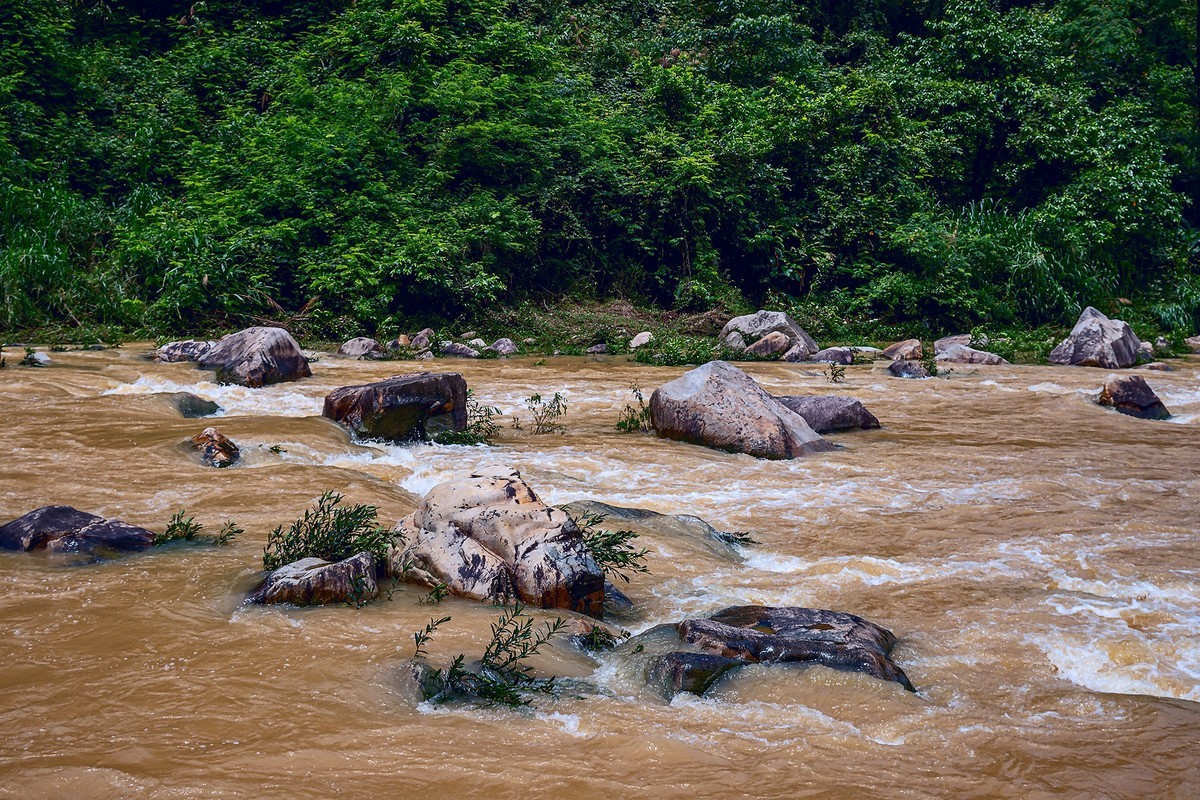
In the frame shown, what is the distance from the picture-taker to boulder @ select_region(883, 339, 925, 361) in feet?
50.5

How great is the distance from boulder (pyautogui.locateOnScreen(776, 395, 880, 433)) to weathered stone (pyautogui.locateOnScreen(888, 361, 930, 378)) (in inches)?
169

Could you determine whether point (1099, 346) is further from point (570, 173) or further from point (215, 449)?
point (215, 449)

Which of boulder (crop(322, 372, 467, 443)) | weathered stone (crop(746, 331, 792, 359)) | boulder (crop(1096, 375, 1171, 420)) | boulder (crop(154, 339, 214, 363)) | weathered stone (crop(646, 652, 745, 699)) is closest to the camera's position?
weathered stone (crop(646, 652, 745, 699))

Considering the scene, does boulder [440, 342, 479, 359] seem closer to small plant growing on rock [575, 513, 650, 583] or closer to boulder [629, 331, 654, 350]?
boulder [629, 331, 654, 350]

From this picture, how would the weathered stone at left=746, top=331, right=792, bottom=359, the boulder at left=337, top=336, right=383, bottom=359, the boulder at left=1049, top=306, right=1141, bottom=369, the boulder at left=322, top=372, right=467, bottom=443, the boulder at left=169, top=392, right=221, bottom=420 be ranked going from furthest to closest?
1. the weathered stone at left=746, top=331, right=792, bottom=359
2. the boulder at left=337, top=336, right=383, bottom=359
3. the boulder at left=1049, top=306, right=1141, bottom=369
4. the boulder at left=169, top=392, right=221, bottom=420
5. the boulder at left=322, top=372, right=467, bottom=443

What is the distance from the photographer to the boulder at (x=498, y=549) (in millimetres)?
4500

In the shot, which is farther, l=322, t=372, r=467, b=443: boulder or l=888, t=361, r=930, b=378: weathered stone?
l=888, t=361, r=930, b=378: weathered stone

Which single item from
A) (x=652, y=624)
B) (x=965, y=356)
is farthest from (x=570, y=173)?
(x=652, y=624)

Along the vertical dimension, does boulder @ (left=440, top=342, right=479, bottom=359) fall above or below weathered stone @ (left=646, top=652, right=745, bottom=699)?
above

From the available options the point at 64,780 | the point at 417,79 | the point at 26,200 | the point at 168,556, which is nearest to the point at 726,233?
the point at 417,79

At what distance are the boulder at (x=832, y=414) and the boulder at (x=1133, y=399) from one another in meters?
3.23

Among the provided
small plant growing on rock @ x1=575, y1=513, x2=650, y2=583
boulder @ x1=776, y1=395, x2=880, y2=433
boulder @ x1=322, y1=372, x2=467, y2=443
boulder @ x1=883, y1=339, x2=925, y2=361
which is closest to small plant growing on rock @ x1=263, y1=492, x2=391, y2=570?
small plant growing on rock @ x1=575, y1=513, x2=650, y2=583

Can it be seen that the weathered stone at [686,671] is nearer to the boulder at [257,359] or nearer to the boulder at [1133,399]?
the boulder at [1133,399]

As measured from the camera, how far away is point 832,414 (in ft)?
30.9
